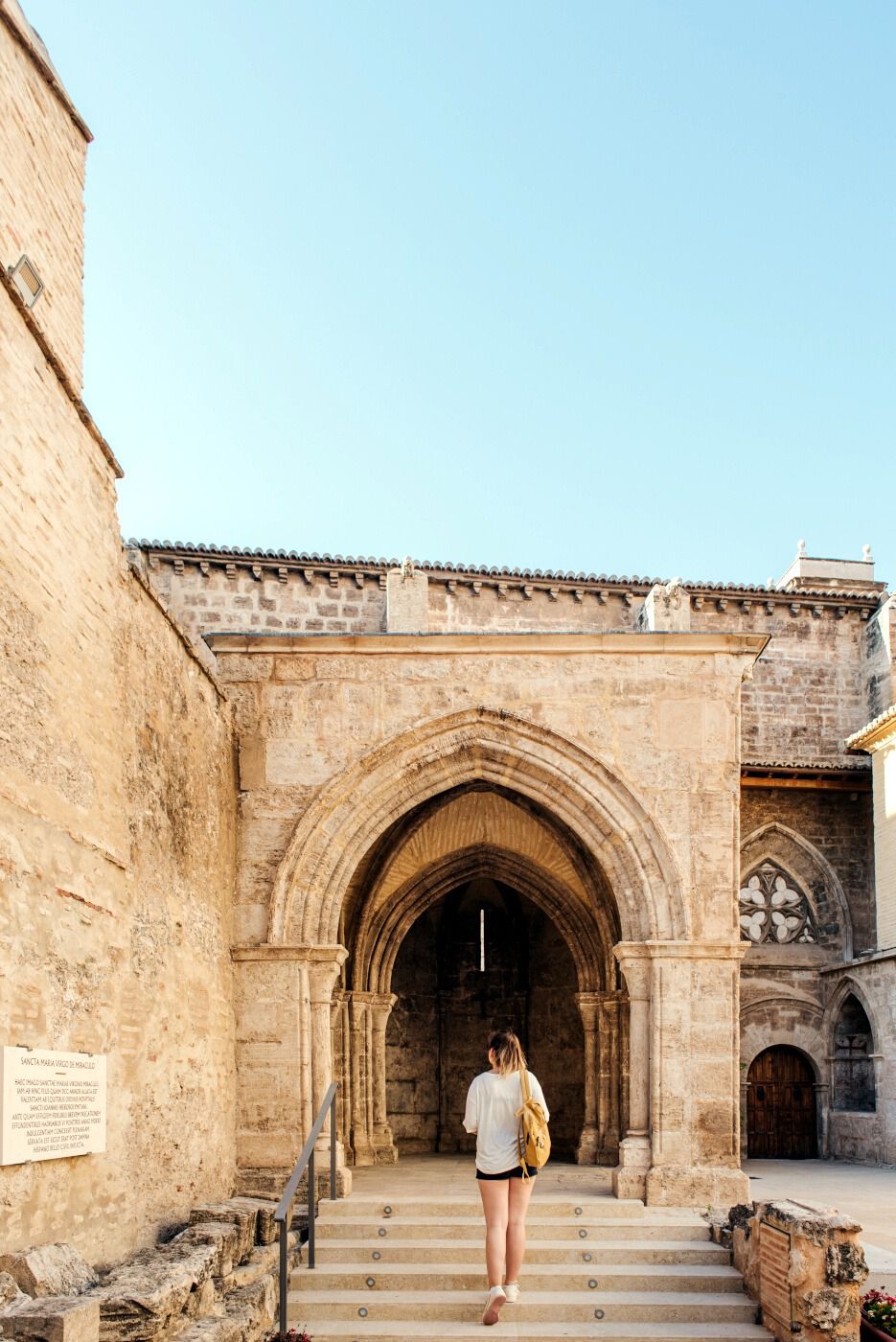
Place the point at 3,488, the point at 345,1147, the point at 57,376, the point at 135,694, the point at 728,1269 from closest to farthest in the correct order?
the point at 3,488, the point at 57,376, the point at 135,694, the point at 728,1269, the point at 345,1147

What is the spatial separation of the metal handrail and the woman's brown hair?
1205 millimetres

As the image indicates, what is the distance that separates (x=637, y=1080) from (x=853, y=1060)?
28.1 feet

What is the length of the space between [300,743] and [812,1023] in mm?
10223

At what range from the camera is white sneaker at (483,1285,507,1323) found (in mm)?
6961

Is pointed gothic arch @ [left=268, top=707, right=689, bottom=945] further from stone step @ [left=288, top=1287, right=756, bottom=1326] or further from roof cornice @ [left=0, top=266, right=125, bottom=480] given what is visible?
roof cornice @ [left=0, top=266, right=125, bottom=480]

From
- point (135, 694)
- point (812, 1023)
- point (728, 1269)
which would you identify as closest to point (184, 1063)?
point (135, 694)

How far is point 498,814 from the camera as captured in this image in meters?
12.5

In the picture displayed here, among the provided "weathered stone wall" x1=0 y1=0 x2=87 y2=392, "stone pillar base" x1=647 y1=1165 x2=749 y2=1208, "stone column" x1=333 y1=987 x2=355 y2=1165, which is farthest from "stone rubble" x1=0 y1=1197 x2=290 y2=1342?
"weathered stone wall" x1=0 y1=0 x2=87 y2=392

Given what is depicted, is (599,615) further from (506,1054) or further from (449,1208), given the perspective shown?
(506,1054)

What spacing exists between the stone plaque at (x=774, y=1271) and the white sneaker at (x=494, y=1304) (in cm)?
141

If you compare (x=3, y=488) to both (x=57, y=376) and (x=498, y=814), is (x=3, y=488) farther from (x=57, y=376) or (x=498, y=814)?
(x=498, y=814)

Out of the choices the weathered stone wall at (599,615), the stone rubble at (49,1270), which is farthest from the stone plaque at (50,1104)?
the weathered stone wall at (599,615)

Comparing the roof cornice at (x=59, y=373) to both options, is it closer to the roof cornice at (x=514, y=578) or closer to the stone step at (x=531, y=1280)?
the stone step at (x=531, y=1280)

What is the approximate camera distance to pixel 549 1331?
705 cm
